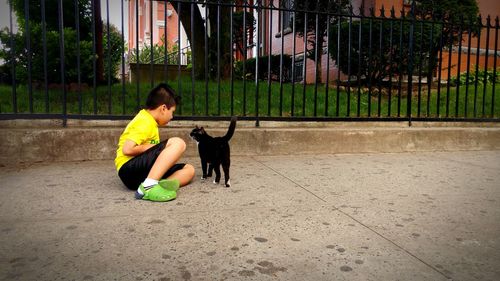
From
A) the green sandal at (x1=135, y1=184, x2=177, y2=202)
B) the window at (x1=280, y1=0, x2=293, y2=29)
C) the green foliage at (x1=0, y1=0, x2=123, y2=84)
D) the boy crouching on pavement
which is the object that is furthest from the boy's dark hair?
the green foliage at (x1=0, y1=0, x2=123, y2=84)

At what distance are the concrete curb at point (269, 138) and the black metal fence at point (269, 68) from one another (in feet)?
0.53

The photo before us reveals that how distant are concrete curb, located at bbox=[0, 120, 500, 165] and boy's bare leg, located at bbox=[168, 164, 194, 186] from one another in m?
1.36

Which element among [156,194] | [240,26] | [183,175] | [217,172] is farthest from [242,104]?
[240,26]

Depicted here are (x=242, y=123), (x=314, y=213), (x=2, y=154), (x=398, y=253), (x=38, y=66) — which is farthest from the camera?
(x=38, y=66)

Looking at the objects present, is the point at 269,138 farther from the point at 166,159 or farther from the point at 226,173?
the point at 166,159

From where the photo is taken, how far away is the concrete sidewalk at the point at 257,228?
182 centimetres

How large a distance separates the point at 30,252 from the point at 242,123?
3546mm

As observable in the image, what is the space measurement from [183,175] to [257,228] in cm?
113

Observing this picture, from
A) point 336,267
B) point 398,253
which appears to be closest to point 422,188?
point 398,253

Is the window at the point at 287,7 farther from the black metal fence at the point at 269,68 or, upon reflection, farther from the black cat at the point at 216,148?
the black cat at the point at 216,148

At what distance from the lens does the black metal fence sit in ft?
15.8

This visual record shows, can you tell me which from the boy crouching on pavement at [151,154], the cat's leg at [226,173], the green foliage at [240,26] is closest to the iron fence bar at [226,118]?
the boy crouching on pavement at [151,154]

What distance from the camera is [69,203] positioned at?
282 cm

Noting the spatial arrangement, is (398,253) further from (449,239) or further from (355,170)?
(355,170)
